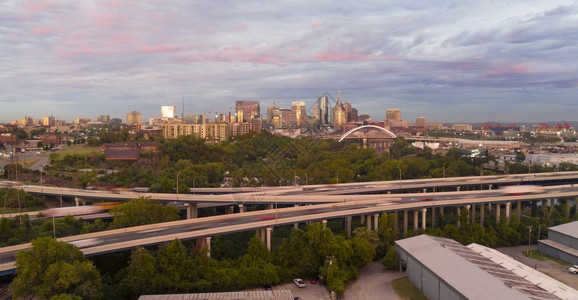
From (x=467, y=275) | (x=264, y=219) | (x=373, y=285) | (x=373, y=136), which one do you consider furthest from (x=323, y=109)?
(x=467, y=275)

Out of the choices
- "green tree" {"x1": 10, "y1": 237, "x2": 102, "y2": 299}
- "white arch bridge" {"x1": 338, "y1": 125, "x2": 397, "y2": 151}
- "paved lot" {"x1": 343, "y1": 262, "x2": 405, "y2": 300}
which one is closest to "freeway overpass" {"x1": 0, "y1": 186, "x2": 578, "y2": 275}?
"green tree" {"x1": 10, "y1": 237, "x2": 102, "y2": 299}

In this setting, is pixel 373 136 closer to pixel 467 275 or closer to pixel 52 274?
pixel 467 275

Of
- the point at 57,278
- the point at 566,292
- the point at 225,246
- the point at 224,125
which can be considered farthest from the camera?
the point at 224,125

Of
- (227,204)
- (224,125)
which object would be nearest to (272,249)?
(227,204)

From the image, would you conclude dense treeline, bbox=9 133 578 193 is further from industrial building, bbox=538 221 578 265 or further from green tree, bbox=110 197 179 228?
industrial building, bbox=538 221 578 265

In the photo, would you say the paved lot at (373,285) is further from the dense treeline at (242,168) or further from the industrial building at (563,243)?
the dense treeline at (242,168)

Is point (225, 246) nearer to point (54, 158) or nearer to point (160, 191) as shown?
point (160, 191)

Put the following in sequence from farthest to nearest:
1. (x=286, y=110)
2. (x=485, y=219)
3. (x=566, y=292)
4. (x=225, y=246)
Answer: (x=286, y=110) → (x=485, y=219) → (x=225, y=246) → (x=566, y=292)
